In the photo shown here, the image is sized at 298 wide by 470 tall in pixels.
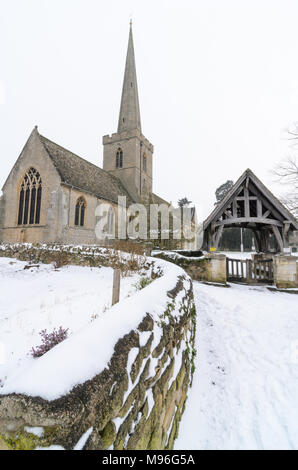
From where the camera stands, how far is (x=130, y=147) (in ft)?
94.0

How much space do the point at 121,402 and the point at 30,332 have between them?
2.73 meters

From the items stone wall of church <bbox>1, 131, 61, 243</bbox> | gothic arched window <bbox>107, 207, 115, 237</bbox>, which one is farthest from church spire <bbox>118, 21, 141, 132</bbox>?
stone wall of church <bbox>1, 131, 61, 243</bbox>

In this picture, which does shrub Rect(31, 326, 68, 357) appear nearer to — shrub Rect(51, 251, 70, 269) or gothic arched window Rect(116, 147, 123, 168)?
shrub Rect(51, 251, 70, 269)

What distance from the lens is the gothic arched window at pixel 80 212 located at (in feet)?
62.2

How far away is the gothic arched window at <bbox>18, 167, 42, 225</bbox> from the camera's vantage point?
18484mm

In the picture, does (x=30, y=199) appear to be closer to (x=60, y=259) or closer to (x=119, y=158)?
(x=60, y=259)

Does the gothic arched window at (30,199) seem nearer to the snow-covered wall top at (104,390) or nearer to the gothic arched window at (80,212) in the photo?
the gothic arched window at (80,212)

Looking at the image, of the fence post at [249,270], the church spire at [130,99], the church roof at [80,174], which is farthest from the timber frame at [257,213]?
the church spire at [130,99]

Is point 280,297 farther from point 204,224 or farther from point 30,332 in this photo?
point 30,332

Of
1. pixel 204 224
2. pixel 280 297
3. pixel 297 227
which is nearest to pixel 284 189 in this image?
pixel 297 227

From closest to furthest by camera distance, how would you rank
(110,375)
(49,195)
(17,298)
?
(110,375)
(17,298)
(49,195)

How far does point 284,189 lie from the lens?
551 inches

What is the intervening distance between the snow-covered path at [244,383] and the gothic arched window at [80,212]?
15603mm

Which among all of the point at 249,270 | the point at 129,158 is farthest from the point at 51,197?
the point at 249,270
